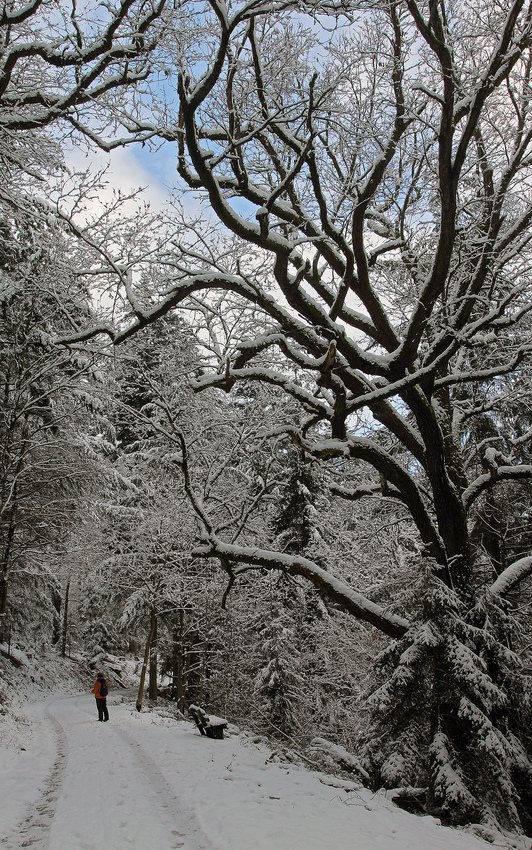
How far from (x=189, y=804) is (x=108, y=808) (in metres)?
0.92

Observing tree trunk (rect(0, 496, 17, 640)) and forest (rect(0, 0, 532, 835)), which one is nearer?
forest (rect(0, 0, 532, 835))

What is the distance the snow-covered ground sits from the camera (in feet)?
16.0

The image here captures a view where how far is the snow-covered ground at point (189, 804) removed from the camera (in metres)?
4.88

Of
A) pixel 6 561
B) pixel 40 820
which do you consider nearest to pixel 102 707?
pixel 6 561

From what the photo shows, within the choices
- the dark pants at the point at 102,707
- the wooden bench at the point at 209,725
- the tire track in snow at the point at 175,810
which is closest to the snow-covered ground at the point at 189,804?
the tire track in snow at the point at 175,810

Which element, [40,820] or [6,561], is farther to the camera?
[6,561]

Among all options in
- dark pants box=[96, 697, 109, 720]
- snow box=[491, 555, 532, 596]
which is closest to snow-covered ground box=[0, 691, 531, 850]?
snow box=[491, 555, 532, 596]

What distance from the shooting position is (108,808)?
5895mm

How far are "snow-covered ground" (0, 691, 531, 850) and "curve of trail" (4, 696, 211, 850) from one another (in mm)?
14

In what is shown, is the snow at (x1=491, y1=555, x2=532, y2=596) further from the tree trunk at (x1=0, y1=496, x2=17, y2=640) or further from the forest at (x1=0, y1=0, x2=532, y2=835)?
the tree trunk at (x1=0, y1=496, x2=17, y2=640)

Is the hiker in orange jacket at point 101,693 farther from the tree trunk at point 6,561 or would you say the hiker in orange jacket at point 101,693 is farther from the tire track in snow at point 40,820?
the tire track in snow at point 40,820

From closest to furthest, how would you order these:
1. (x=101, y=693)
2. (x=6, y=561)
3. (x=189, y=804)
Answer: (x=189, y=804)
(x=6, y=561)
(x=101, y=693)

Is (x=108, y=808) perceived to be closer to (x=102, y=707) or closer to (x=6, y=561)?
(x=6, y=561)

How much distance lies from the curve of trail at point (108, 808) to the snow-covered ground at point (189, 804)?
1 centimetres
